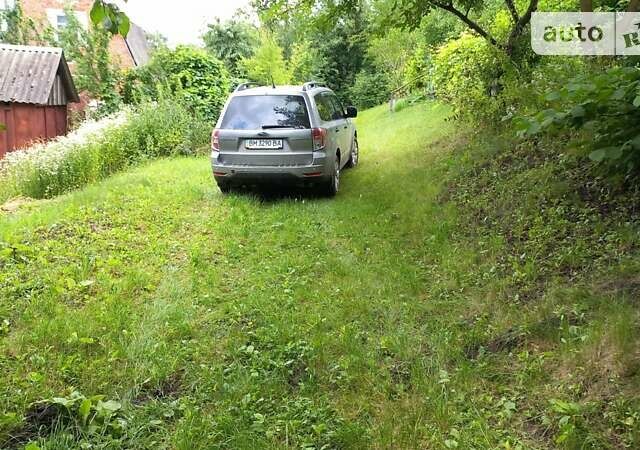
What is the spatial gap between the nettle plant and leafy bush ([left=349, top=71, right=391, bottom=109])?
88.2ft

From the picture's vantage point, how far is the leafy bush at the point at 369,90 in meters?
30.2

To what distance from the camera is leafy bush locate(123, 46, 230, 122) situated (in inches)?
693

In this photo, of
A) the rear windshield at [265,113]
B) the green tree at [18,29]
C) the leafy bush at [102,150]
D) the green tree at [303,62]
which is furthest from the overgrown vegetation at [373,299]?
the green tree at [303,62]

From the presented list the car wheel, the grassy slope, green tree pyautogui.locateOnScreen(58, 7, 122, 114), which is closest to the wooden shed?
green tree pyautogui.locateOnScreen(58, 7, 122, 114)

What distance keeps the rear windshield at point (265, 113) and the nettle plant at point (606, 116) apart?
4.50 metres

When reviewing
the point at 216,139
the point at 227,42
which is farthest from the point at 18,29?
the point at 216,139

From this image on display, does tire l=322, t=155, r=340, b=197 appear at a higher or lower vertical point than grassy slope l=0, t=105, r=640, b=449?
higher

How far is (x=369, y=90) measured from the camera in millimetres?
30641

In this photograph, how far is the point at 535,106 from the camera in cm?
583

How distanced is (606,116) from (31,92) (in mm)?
18010

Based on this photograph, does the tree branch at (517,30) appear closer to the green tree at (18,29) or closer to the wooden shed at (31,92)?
the wooden shed at (31,92)

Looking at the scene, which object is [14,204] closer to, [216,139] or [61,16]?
[216,139]

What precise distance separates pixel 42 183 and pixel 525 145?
30.4 ft

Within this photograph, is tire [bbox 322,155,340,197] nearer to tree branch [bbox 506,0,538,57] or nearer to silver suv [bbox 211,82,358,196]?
silver suv [bbox 211,82,358,196]
